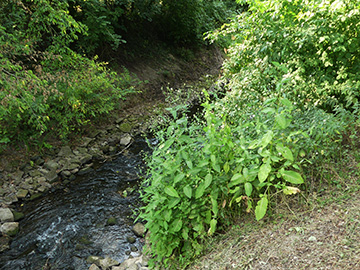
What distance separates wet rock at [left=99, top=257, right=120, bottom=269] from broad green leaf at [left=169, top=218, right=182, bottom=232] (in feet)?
4.95

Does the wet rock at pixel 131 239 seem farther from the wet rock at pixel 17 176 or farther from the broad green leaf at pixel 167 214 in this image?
the wet rock at pixel 17 176

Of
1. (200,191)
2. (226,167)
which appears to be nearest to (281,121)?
(226,167)

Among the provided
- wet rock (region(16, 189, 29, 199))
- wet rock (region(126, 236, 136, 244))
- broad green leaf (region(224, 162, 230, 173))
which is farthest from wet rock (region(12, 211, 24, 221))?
broad green leaf (region(224, 162, 230, 173))

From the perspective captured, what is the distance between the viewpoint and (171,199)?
2.61 m

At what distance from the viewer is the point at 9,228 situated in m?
4.28

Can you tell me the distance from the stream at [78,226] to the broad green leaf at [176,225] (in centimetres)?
153

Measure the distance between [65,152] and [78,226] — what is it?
96.3 inches

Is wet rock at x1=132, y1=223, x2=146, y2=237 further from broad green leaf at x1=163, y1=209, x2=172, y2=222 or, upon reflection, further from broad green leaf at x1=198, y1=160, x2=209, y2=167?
broad green leaf at x1=198, y1=160, x2=209, y2=167

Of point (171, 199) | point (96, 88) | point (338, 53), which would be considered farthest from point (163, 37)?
point (171, 199)

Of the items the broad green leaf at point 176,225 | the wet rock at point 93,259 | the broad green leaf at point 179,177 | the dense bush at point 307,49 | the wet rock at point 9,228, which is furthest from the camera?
the wet rock at point 9,228

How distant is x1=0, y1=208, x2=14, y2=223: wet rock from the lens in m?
4.49

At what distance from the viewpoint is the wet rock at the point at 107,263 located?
139 inches

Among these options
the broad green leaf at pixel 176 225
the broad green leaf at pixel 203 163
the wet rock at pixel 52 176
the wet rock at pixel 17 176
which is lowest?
the broad green leaf at pixel 176 225

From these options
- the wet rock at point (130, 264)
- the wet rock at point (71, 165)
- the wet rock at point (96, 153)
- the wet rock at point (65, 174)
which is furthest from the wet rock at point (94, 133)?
the wet rock at point (130, 264)
